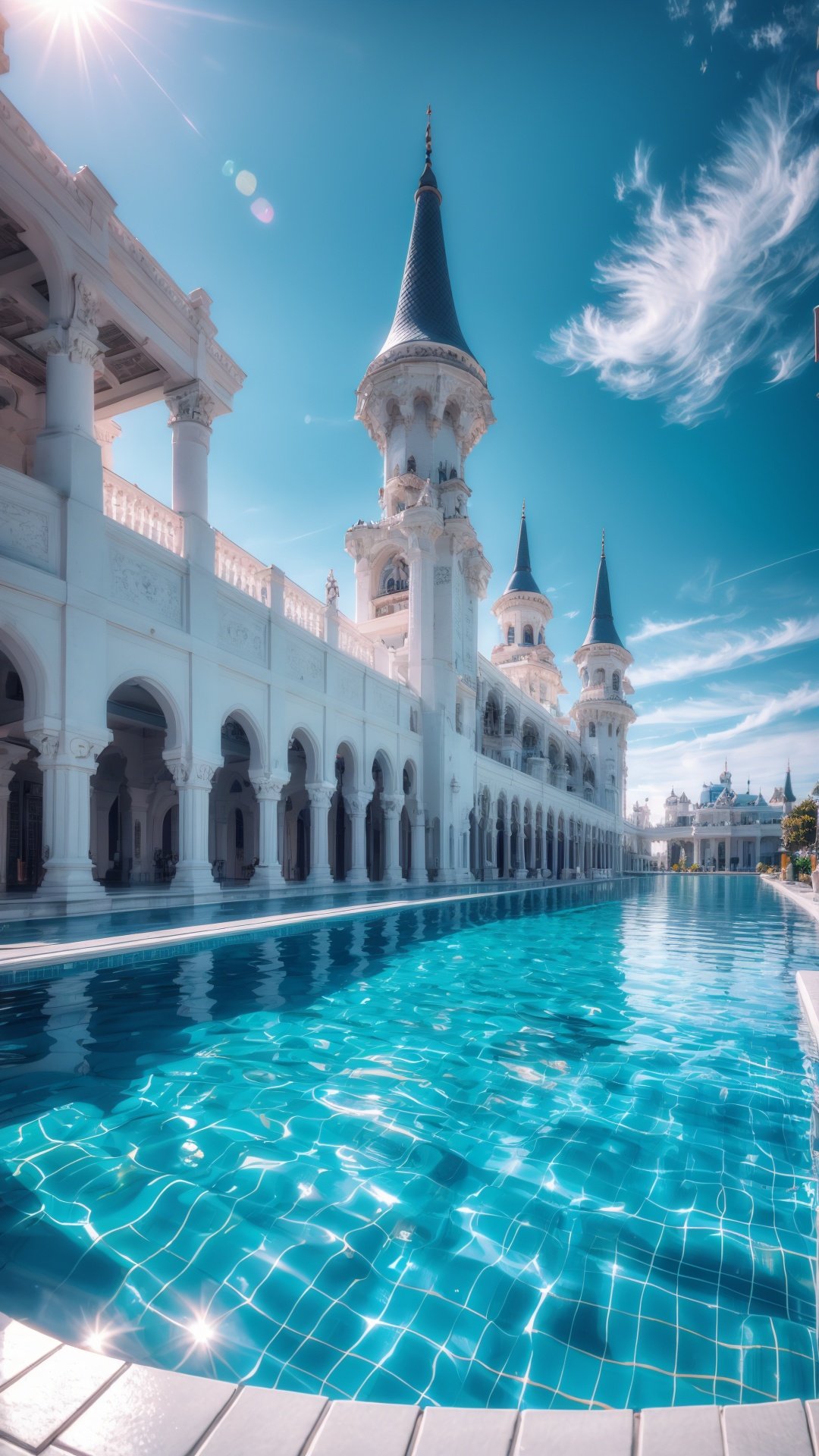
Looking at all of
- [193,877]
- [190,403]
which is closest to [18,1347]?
[193,877]

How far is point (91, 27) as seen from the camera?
1020 cm

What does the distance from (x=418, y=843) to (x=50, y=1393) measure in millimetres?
21732

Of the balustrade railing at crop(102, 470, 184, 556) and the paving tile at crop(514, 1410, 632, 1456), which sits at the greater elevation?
the balustrade railing at crop(102, 470, 184, 556)

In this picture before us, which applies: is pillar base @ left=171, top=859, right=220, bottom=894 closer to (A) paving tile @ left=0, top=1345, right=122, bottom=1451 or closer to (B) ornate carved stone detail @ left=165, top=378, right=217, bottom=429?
(B) ornate carved stone detail @ left=165, top=378, right=217, bottom=429

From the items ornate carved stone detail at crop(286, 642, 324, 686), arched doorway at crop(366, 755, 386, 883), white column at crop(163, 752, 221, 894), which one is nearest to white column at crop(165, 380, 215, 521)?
ornate carved stone detail at crop(286, 642, 324, 686)

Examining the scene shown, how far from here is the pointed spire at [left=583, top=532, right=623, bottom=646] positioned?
189 ft

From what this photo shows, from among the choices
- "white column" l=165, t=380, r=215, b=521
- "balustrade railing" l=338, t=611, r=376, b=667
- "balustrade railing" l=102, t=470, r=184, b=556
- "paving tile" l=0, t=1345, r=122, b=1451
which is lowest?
"paving tile" l=0, t=1345, r=122, b=1451

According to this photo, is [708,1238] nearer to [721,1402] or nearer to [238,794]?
[721,1402]

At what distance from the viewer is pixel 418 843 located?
23.2 m

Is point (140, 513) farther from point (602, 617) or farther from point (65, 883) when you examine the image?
point (602, 617)

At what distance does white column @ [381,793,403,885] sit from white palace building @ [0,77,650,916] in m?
0.08

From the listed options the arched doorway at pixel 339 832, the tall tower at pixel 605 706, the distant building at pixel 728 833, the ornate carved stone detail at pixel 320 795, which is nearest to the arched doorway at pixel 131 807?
the ornate carved stone detail at pixel 320 795

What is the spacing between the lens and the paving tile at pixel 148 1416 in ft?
4.62

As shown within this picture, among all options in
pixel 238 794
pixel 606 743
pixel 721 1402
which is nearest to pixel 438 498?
pixel 238 794
